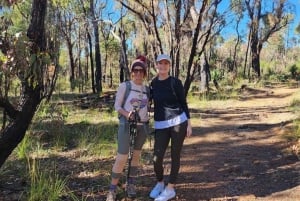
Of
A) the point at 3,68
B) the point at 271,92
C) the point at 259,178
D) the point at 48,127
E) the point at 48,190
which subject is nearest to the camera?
the point at 3,68

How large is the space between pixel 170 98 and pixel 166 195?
1108mm

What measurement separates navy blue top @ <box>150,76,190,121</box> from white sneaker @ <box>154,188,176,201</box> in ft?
2.73

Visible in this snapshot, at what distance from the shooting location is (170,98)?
518 cm

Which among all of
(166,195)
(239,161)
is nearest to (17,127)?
(166,195)

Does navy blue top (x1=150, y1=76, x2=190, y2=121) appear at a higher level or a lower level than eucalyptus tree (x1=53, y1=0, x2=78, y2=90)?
lower

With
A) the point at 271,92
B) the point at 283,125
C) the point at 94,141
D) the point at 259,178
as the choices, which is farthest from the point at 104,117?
the point at 271,92

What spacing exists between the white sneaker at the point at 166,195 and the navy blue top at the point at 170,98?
0.83 meters

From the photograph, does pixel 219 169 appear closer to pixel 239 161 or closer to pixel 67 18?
pixel 239 161

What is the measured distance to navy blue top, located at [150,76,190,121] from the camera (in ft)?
16.9

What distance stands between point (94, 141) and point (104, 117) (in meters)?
3.56

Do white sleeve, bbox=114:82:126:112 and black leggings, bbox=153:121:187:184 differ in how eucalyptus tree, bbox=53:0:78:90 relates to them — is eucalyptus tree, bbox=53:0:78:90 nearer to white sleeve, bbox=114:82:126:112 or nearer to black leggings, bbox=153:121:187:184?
white sleeve, bbox=114:82:126:112

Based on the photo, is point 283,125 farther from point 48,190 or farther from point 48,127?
point 48,190

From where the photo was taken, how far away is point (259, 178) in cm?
639

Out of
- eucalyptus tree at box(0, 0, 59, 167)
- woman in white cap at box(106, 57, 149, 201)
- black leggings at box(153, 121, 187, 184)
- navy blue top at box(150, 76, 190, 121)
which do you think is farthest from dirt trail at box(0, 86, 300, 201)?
navy blue top at box(150, 76, 190, 121)
